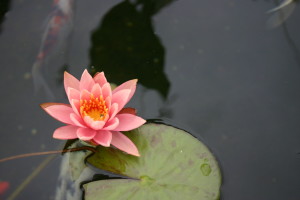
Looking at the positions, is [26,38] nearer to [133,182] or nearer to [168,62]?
[168,62]

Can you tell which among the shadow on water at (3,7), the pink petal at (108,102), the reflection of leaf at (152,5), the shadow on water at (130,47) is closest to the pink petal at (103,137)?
the pink petal at (108,102)

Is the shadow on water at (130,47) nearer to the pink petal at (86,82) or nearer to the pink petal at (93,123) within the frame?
the pink petal at (86,82)

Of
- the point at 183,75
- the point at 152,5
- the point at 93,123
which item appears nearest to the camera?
the point at 93,123

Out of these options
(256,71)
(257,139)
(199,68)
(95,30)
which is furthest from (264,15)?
(95,30)

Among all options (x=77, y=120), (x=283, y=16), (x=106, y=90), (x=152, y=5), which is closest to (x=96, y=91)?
(x=106, y=90)

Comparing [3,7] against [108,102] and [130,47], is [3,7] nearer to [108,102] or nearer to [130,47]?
[130,47]

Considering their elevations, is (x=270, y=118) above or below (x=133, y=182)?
below
